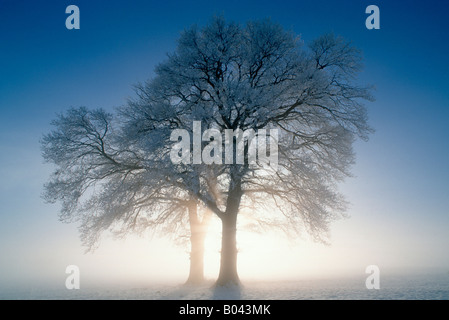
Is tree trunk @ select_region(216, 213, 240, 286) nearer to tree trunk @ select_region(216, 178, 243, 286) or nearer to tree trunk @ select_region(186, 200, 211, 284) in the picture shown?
tree trunk @ select_region(216, 178, 243, 286)

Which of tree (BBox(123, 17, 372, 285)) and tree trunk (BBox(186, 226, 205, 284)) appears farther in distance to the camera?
tree trunk (BBox(186, 226, 205, 284))

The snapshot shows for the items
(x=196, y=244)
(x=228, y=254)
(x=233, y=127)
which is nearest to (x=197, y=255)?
(x=196, y=244)

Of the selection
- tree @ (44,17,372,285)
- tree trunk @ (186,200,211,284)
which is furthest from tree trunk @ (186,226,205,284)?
tree @ (44,17,372,285)

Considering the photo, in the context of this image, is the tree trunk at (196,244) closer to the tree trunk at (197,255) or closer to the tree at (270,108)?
the tree trunk at (197,255)

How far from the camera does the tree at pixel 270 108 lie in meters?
13.8

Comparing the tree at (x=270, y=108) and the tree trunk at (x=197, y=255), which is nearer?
the tree at (x=270, y=108)

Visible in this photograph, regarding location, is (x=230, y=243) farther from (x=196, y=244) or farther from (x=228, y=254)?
(x=196, y=244)

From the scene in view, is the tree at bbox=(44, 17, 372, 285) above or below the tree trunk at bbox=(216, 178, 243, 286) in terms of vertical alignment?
above

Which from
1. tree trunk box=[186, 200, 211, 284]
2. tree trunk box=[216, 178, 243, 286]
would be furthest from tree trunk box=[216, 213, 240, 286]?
tree trunk box=[186, 200, 211, 284]

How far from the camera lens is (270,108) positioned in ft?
42.7

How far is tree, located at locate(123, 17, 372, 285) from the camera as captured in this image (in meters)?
13.8

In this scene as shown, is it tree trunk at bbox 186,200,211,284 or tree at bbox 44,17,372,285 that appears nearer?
tree at bbox 44,17,372,285

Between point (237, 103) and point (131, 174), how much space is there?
7197mm

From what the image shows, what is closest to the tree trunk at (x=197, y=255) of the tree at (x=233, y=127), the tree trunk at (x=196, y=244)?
the tree trunk at (x=196, y=244)
